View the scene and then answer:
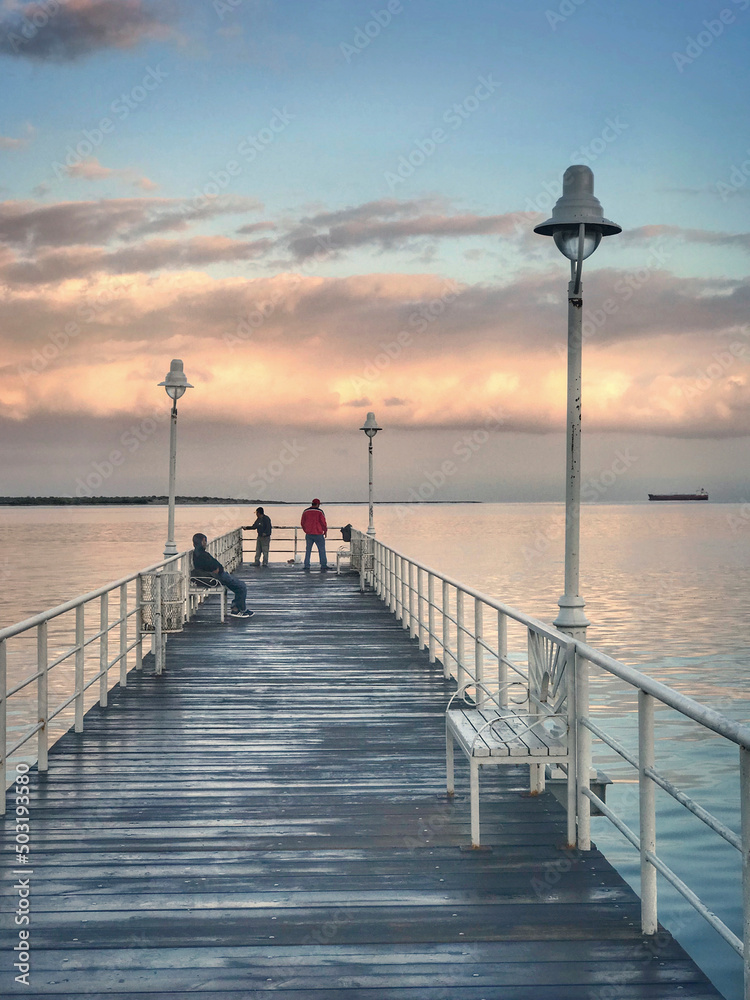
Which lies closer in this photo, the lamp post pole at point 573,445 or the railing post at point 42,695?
the lamp post pole at point 573,445

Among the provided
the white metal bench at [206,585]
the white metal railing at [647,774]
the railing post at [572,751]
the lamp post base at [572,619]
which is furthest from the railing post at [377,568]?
the railing post at [572,751]

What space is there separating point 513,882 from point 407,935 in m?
0.75

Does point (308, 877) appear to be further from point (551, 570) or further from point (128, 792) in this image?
point (551, 570)

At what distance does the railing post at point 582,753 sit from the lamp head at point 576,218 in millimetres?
2730

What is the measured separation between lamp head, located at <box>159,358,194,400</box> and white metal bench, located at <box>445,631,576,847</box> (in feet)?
33.8

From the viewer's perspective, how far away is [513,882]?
449cm

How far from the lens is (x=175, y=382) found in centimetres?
1502

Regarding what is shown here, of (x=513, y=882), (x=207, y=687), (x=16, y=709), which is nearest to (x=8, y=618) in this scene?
(x=16, y=709)

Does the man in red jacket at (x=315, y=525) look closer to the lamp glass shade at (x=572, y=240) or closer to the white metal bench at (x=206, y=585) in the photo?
the white metal bench at (x=206, y=585)

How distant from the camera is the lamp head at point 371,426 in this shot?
23453mm

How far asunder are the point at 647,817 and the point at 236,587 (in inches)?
460

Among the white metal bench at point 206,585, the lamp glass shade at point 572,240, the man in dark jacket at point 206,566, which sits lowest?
the white metal bench at point 206,585

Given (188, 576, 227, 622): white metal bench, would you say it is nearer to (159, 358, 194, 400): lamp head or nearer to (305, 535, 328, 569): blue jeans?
(159, 358, 194, 400): lamp head

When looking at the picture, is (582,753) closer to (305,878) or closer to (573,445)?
(305,878)
